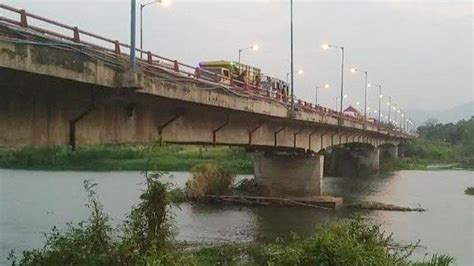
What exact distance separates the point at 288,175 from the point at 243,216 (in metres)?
9.33

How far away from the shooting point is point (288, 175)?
50.2 m

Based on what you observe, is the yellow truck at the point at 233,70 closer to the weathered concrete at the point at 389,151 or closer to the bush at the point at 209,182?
the bush at the point at 209,182

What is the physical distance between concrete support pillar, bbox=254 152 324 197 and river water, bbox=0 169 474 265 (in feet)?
13.6

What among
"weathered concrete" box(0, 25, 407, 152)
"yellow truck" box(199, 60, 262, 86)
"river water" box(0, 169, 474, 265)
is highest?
"yellow truck" box(199, 60, 262, 86)

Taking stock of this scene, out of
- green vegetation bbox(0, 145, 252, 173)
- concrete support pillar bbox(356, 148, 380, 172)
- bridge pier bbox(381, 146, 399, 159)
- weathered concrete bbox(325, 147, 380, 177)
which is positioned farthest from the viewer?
bridge pier bbox(381, 146, 399, 159)

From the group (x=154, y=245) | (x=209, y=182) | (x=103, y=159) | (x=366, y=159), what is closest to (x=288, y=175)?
(x=209, y=182)

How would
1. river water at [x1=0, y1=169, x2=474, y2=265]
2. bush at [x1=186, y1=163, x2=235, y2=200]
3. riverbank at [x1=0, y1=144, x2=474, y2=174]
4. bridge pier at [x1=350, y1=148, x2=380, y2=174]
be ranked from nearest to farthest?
river water at [x1=0, y1=169, x2=474, y2=265]
bush at [x1=186, y1=163, x2=235, y2=200]
riverbank at [x1=0, y1=144, x2=474, y2=174]
bridge pier at [x1=350, y1=148, x2=380, y2=174]

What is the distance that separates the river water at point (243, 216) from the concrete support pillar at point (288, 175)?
4151 millimetres

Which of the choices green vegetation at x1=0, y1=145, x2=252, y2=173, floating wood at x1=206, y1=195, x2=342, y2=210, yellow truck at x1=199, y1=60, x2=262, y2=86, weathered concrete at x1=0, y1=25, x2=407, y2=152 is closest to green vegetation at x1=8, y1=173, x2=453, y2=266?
weathered concrete at x1=0, y1=25, x2=407, y2=152

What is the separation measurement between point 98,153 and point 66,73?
82477 millimetres

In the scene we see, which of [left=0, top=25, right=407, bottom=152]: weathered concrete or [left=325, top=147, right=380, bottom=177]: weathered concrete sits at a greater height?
[left=0, top=25, right=407, bottom=152]: weathered concrete

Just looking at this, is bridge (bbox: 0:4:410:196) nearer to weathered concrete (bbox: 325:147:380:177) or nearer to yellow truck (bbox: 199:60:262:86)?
yellow truck (bbox: 199:60:262:86)

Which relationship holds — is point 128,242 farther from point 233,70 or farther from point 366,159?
point 366,159

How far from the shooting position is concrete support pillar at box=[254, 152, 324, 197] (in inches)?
1964
